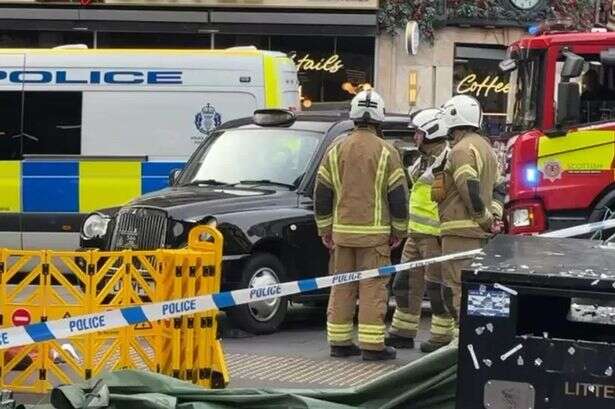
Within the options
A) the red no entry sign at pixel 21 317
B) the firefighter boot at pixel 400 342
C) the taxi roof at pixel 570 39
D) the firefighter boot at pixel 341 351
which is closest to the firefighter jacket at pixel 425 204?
the firefighter boot at pixel 400 342

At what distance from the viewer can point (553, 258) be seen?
3908mm

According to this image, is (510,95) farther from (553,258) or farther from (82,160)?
(553,258)

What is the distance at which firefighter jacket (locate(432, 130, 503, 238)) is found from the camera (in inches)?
327

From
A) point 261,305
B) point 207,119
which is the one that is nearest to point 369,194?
point 261,305

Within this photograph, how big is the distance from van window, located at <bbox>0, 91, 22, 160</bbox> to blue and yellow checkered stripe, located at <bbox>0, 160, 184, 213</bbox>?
21 centimetres

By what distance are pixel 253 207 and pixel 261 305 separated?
0.84 m

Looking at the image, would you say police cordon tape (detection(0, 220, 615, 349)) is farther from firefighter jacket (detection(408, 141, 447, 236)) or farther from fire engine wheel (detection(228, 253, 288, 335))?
fire engine wheel (detection(228, 253, 288, 335))

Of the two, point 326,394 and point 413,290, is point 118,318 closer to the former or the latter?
point 326,394

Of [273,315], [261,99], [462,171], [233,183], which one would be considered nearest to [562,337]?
[462,171]

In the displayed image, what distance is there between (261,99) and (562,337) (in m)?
9.90

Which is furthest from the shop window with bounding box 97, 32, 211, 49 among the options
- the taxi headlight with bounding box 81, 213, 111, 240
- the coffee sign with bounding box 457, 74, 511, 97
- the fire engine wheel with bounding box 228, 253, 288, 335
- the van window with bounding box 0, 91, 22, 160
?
the fire engine wheel with bounding box 228, 253, 288, 335

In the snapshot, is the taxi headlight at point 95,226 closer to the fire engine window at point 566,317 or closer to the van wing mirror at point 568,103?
the van wing mirror at point 568,103

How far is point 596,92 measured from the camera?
10586 millimetres

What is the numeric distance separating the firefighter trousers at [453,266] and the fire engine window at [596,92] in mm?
2588
